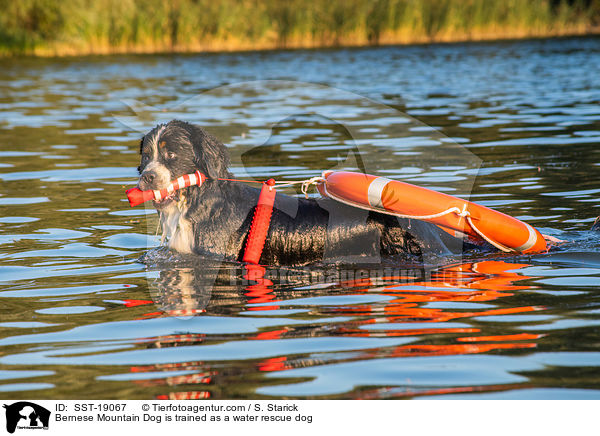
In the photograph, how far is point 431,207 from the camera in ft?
23.4

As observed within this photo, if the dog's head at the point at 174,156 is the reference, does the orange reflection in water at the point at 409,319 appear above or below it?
below

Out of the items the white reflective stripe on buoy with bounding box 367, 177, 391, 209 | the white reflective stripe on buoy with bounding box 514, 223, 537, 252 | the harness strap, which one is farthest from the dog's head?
the white reflective stripe on buoy with bounding box 514, 223, 537, 252

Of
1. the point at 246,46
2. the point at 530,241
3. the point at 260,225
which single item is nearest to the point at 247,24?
the point at 246,46

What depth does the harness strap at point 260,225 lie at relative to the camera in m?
7.19

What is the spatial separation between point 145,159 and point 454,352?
3338 mm

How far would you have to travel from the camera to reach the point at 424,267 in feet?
23.4

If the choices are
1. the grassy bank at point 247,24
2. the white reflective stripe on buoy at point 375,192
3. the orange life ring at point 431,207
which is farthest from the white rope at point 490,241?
the grassy bank at point 247,24

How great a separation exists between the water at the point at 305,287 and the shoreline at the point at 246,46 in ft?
69.0

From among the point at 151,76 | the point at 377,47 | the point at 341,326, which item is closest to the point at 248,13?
the point at 377,47

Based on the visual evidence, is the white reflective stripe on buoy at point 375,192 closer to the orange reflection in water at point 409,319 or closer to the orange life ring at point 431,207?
the orange life ring at point 431,207

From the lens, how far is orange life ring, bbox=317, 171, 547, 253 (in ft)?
23.2

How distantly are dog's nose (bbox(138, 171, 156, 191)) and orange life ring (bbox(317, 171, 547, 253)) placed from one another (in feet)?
4.85

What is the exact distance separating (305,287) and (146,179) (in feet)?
5.02
